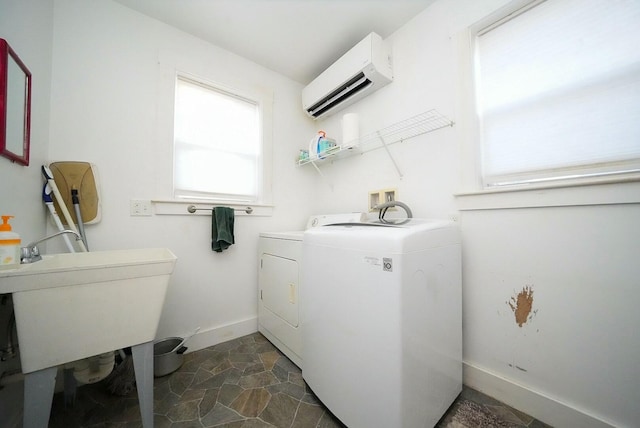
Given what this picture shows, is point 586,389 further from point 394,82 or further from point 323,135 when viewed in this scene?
point 323,135

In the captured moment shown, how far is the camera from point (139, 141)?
1.54 m

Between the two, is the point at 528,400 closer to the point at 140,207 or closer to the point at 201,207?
the point at 201,207

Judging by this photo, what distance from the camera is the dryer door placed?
1488 millimetres

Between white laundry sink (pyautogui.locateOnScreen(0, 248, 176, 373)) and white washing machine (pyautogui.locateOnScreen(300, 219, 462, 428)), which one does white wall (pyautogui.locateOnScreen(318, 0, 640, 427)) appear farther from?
white laundry sink (pyautogui.locateOnScreen(0, 248, 176, 373))

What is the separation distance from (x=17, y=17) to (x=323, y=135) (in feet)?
5.92

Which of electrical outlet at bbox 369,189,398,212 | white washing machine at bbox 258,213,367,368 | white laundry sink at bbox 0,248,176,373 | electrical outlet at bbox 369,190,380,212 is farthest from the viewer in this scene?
electrical outlet at bbox 369,190,380,212

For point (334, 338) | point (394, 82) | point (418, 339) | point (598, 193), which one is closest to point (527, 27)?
point (394, 82)

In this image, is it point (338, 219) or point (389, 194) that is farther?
point (338, 219)

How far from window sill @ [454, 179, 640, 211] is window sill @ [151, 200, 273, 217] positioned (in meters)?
1.58

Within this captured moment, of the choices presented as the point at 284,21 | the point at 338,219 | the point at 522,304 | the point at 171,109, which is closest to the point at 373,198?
the point at 338,219

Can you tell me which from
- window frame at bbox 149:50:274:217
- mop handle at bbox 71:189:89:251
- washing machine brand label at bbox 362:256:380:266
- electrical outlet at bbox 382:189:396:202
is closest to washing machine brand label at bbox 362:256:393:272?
washing machine brand label at bbox 362:256:380:266

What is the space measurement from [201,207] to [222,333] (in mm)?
1055

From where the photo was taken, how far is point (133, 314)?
89cm

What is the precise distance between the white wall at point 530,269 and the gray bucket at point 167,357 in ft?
6.01
